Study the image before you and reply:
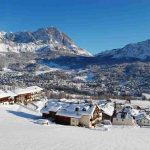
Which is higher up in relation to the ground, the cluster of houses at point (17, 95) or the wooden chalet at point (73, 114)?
the cluster of houses at point (17, 95)

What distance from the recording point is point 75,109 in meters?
81.0

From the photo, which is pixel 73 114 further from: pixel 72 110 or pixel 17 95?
pixel 17 95

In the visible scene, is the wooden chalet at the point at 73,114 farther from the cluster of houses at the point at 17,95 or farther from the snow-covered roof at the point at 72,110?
the cluster of houses at the point at 17,95

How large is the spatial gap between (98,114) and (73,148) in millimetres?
56427

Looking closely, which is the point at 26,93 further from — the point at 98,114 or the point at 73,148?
the point at 73,148

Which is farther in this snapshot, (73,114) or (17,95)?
(17,95)

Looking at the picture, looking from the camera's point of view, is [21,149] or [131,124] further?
[131,124]

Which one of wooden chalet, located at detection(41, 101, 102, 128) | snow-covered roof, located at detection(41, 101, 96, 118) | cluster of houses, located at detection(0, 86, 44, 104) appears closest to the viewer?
wooden chalet, located at detection(41, 101, 102, 128)

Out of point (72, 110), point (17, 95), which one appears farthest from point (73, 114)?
point (17, 95)

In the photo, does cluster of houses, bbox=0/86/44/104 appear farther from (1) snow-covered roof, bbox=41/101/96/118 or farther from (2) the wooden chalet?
(2) the wooden chalet

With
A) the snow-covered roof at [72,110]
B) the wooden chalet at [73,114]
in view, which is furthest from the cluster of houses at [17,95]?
the wooden chalet at [73,114]

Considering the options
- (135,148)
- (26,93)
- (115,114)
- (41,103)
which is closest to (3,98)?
(41,103)

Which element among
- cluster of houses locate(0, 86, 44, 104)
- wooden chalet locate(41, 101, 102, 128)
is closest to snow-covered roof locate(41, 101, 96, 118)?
wooden chalet locate(41, 101, 102, 128)

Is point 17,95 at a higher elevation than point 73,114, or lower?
higher
